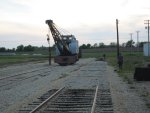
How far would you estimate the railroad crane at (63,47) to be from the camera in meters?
64.8

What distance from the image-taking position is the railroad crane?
64.8 m

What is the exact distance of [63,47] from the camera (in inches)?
2559

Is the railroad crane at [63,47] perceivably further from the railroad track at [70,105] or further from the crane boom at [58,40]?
the railroad track at [70,105]

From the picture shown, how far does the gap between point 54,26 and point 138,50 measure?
134744 millimetres

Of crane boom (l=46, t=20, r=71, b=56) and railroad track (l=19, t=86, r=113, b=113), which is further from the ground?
crane boom (l=46, t=20, r=71, b=56)

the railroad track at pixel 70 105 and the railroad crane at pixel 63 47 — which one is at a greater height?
the railroad crane at pixel 63 47

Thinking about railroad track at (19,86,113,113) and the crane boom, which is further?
the crane boom

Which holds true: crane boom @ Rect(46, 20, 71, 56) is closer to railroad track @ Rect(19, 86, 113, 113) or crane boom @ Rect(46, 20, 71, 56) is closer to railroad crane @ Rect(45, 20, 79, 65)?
railroad crane @ Rect(45, 20, 79, 65)

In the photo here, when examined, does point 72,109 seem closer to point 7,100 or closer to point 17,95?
point 7,100

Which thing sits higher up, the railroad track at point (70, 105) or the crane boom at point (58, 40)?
the crane boom at point (58, 40)

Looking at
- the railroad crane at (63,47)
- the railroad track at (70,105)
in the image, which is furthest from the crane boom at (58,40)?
the railroad track at (70,105)

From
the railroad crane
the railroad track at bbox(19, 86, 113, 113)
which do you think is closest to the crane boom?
the railroad crane

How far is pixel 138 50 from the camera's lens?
646 feet

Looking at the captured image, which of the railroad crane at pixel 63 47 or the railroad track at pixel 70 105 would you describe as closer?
the railroad track at pixel 70 105
